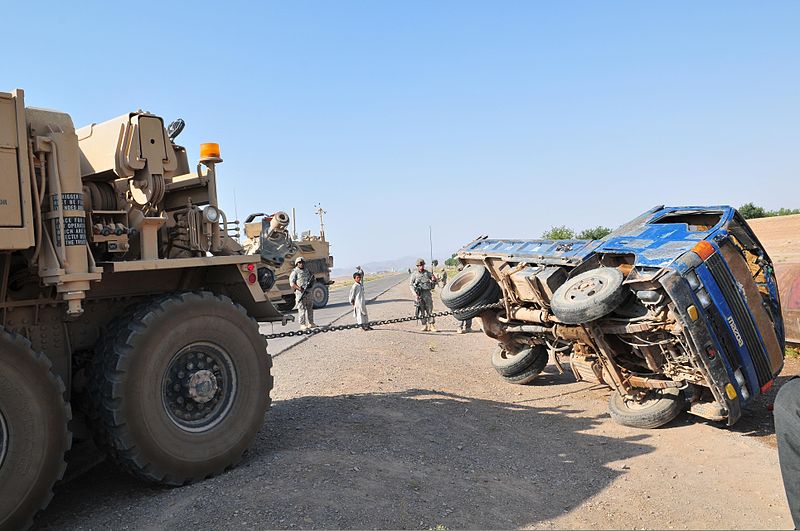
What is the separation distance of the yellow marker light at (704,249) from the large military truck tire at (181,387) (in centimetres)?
415

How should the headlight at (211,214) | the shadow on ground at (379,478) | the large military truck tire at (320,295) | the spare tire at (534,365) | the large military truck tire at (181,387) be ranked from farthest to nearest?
the large military truck tire at (320,295) < the spare tire at (534,365) < the headlight at (211,214) < the large military truck tire at (181,387) < the shadow on ground at (379,478)

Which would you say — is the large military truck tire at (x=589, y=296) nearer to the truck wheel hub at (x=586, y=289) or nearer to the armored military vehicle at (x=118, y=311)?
the truck wheel hub at (x=586, y=289)

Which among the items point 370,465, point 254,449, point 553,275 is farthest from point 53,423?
point 553,275

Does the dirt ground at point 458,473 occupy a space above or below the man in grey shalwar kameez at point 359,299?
below

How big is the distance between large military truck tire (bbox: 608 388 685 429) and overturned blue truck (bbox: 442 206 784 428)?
0.01m

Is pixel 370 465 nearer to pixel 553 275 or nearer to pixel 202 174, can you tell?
pixel 202 174

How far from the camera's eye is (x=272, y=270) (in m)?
6.17

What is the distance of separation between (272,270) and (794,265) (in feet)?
27.5

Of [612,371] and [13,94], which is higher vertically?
[13,94]

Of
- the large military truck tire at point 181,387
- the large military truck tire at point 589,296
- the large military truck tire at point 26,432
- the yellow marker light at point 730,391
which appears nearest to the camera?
the large military truck tire at point 26,432

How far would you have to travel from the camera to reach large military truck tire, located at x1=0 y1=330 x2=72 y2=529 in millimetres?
3920

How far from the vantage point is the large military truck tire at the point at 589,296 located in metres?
6.51

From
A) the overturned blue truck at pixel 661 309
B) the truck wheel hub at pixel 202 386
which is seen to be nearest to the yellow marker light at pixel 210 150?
the truck wheel hub at pixel 202 386

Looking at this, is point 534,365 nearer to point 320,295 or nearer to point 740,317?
point 740,317
